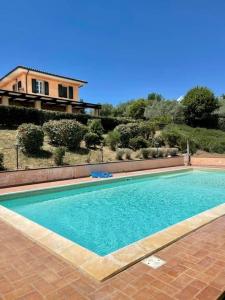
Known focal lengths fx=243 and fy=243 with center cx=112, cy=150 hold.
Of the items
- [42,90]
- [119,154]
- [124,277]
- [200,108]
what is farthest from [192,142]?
[124,277]

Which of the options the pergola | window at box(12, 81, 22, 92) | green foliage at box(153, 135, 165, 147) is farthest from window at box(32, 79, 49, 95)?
green foliage at box(153, 135, 165, 147)

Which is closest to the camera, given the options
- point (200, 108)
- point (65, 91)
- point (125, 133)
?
point (125, 133)

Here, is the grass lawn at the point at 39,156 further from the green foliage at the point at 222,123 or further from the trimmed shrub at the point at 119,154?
the green foliage at the point at 222,123

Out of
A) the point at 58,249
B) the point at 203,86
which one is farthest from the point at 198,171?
the point at 203,86

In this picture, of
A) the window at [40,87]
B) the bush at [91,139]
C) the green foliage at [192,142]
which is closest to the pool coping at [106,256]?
the bush at [91,139]

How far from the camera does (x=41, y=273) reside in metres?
3.05

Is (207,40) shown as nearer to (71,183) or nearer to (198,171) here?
(198,171)

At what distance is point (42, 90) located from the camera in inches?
987

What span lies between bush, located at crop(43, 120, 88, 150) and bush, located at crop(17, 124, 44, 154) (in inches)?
72.4

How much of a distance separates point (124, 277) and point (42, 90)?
2455 centimetres

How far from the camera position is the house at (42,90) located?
22.2 metres

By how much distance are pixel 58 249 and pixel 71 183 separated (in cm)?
637

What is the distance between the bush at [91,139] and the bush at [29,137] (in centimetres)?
377

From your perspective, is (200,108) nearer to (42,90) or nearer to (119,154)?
(42,90)
